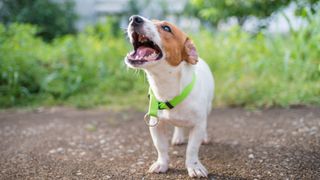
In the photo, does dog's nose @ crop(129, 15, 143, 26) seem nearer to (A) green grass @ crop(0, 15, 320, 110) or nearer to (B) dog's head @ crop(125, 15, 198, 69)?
(B) dog's head @ crop(125, 15, 198, 69)

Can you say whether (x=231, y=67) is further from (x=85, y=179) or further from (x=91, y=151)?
(x=85, y=179)

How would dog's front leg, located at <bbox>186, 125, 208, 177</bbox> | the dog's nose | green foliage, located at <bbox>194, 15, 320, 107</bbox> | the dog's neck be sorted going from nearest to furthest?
1. the dog's nose
2. the dog's neck
3. dog's front leg, located at <bbox>186, 125, 208, 177</bbox>
4. green foliage, located at <bbox>194, 15, 320, 107</bbox>

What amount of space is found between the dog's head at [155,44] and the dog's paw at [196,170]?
28.1 inches

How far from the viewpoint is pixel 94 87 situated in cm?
573

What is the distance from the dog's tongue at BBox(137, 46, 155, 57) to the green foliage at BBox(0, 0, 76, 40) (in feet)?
22.2

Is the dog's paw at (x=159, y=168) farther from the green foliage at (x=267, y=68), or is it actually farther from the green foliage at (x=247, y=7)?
the green foliage at (x=267, y=68)

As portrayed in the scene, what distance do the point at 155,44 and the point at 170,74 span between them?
0.25 metres

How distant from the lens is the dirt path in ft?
9.21

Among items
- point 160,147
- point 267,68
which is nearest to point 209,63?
point 267,68

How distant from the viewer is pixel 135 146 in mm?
→ 3492

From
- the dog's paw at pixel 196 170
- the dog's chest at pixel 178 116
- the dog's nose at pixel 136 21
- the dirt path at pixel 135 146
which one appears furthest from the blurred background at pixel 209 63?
the dog's nose at pixel 136 21

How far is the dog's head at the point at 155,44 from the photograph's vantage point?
2.37 m

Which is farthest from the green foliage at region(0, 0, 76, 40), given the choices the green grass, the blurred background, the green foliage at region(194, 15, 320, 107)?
the green foliage at region(194, 15, 320, 107)

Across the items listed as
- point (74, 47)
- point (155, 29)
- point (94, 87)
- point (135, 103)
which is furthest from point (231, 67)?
point (155, 29)
